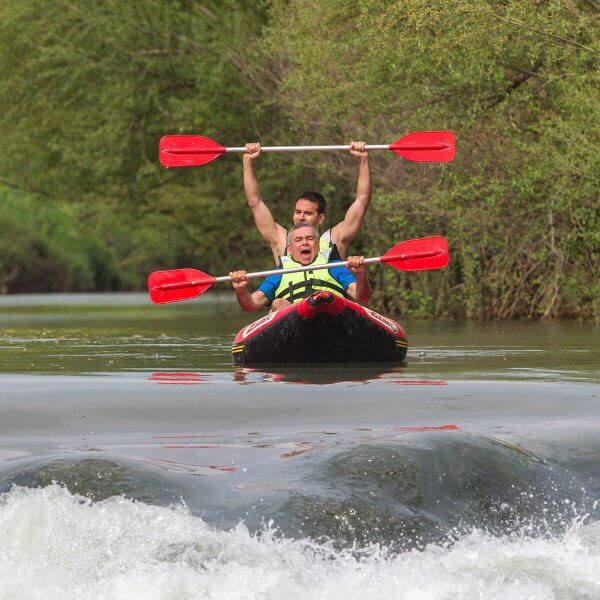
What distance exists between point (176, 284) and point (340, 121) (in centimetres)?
745

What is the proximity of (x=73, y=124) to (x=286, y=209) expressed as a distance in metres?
3.98

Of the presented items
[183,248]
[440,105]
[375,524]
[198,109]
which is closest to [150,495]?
[375,524]

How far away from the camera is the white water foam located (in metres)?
6.00

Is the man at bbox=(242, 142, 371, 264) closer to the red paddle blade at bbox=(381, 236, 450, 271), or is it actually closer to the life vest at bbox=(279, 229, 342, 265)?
the life vest at bbox=(279, 229, 342, 265)

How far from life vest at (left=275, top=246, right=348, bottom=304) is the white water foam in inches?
188

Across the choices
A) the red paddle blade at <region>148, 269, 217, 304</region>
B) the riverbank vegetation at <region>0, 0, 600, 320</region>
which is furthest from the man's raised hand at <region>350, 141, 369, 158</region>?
the riverbank vegetation at <region>0, 0, 600, 320</region>

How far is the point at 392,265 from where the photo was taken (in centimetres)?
1130

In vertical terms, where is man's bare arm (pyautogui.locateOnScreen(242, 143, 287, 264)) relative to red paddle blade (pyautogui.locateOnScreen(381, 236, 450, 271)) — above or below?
above

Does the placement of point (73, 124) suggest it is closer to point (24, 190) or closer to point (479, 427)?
point (24, 190)

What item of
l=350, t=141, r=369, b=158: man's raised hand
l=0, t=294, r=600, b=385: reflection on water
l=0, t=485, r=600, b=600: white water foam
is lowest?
l=0, t=485, r=600, b=600: white water foam

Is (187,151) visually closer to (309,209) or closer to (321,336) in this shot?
(309,209)

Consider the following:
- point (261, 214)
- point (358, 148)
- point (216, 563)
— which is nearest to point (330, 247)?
point (358, 148)

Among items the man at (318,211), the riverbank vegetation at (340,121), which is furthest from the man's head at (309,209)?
the riverbank vegetation at (340,121)

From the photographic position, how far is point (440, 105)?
1650cm
